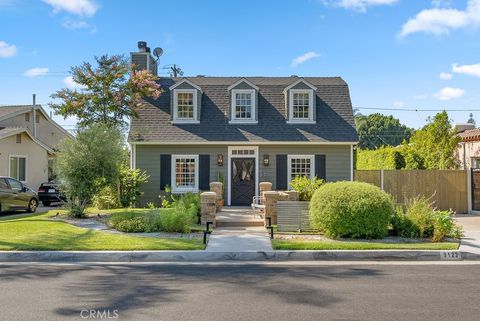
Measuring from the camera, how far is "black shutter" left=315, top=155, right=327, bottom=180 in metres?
19.0

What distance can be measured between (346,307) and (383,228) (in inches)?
214

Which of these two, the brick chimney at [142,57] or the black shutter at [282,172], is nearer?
the black shutter at [282,172]

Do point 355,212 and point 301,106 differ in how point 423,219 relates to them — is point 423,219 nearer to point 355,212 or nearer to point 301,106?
point 355,212

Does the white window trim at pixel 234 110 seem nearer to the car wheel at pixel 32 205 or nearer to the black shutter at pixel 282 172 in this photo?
the black shutter at pixel 282 172

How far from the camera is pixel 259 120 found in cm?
1980

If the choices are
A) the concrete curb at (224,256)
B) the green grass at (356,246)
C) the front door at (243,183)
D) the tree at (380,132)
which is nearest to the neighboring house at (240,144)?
the front door at (243,183)

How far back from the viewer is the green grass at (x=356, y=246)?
9.66 metres

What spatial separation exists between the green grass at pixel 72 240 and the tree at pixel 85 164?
2229 mm

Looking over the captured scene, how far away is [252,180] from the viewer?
755 inches

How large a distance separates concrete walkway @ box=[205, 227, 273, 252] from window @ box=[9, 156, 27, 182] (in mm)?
16068

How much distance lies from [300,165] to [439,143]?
7.76m

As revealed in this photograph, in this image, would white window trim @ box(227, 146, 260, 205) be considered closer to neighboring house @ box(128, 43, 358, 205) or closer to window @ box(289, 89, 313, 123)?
neighboring house @ box(128, 43, 358, 205)

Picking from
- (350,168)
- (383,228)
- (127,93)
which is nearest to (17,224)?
(127,93)

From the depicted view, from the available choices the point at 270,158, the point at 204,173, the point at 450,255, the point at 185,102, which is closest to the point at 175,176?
the point at 204,173
